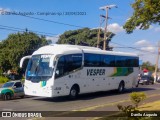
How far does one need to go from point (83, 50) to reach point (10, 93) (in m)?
5.76

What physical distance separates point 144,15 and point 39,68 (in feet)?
32.2

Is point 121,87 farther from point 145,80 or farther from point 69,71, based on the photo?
point 145,80

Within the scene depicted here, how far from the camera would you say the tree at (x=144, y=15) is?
40.5 feet

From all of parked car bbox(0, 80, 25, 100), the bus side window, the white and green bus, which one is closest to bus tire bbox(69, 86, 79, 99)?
the white and green bus

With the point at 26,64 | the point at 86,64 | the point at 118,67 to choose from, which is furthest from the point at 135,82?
→ the point at 26,64

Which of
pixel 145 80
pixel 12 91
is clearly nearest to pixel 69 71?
pixel 12 91

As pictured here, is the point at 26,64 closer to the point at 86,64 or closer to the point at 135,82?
the point at 86,64

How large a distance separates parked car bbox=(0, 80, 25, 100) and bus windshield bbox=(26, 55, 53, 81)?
6.07ft

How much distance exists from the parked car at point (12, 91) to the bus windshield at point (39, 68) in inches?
72.8

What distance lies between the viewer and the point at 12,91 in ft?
74.4

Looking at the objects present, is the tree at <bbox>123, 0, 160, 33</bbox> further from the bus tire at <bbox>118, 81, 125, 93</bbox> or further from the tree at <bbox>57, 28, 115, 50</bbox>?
the tree at <bbox>57, 28, 115, 50</bbox>

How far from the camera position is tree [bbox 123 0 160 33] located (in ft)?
40.5

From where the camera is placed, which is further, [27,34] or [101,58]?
[27,34]

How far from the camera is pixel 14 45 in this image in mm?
59938
